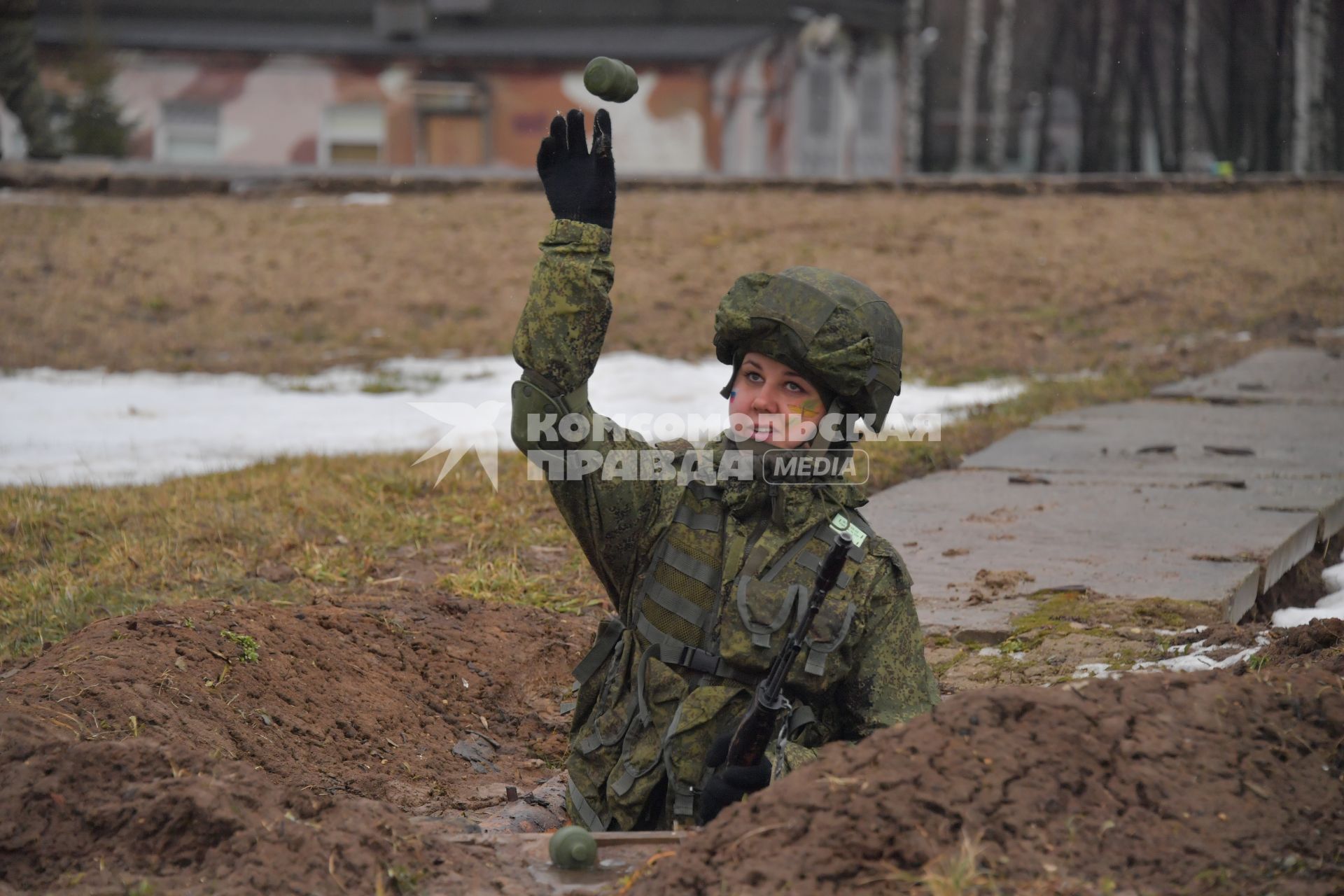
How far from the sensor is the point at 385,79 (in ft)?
93.2

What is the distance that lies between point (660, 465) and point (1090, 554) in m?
2.55

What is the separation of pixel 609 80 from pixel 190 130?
27.7 meters

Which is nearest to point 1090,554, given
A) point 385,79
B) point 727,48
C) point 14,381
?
point 14,381

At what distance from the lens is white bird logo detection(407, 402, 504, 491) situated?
7141mm

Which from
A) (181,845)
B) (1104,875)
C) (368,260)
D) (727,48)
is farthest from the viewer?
(727,48)

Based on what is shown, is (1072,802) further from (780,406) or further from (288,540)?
(288,540)

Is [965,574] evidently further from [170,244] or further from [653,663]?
[170,244]

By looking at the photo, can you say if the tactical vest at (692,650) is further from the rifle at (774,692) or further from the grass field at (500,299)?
the grass field at (500,299)

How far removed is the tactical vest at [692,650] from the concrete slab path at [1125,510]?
1.50 meters

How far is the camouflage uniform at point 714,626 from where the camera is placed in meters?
3.22

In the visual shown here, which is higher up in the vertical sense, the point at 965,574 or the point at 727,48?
the point at 727,48

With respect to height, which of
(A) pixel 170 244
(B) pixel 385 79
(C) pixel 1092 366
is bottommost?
(C) pixel 1092 366

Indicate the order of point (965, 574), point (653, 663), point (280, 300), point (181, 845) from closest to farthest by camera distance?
point (181, 845) < point (653, 663) < point (965, 574) < point (280, 300)

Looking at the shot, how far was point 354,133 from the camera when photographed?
94.2 feet
